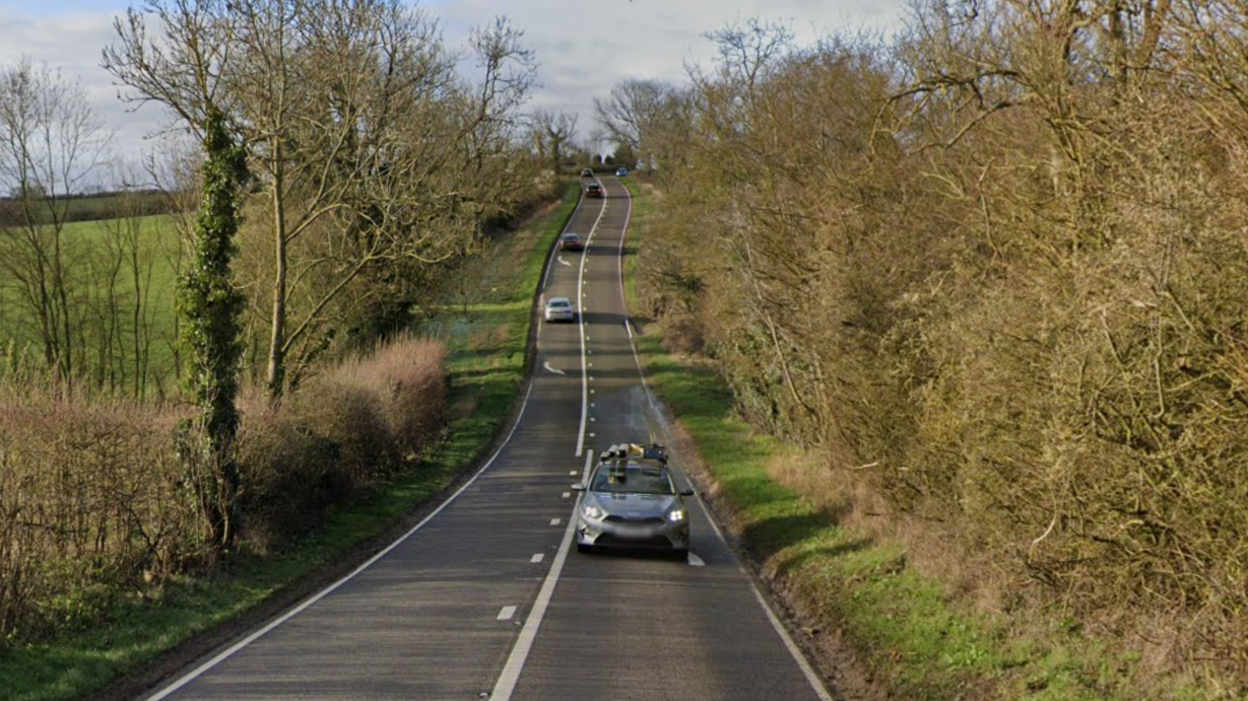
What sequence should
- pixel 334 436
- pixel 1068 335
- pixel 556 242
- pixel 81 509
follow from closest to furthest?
pixel 1068 335
pixel 81 509
pixel 334 436
pixel 556 242

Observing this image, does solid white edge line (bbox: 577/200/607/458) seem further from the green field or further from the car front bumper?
the green field

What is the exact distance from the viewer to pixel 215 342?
16.1 metres

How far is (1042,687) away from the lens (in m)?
8.89

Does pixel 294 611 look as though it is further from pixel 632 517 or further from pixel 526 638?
pixel 632 517

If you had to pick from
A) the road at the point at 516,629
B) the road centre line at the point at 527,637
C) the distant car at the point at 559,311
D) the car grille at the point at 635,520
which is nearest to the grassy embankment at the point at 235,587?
the road at the point at 516,629

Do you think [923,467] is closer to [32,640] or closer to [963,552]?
[963,552]

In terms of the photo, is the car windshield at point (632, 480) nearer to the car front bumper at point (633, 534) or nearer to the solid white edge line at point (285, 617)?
the car front bumper at point (633, 534)

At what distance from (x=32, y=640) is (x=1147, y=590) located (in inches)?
398

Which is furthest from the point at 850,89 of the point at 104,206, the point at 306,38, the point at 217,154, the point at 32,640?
the point at 104,206

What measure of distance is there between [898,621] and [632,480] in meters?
7.51

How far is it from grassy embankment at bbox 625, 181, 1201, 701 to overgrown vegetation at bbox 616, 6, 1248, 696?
299 mm

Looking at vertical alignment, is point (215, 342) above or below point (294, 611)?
above

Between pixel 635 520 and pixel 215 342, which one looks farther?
pixel 635 520

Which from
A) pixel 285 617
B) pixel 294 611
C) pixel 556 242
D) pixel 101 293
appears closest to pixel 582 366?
pixel 101 293
